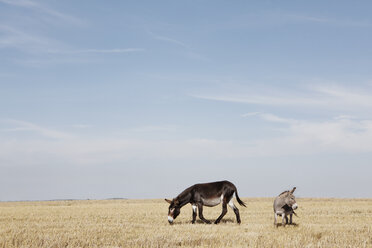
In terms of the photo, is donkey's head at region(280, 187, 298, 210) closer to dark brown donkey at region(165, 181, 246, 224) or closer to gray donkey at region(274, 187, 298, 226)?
gray donkey at region(274, 187, 298, 226)

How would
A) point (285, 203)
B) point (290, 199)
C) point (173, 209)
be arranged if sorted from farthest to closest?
point (173, 209), point (285, 203), point (290, 199)

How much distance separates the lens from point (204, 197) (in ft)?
67.1

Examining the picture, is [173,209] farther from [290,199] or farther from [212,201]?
[290,199]

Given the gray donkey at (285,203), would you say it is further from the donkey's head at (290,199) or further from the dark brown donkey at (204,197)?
the dark brown donkey at (204,197)

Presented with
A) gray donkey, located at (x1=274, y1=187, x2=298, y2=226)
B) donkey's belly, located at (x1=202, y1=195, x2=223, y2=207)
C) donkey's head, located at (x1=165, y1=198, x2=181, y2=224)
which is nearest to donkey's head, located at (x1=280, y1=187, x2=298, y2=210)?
gray donkey, located at (x1=274, y1=187, x2=298, y2=226)

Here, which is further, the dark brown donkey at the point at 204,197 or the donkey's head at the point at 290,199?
the dark brown donkey at the point at 204,197

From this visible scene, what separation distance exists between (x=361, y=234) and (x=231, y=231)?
15.8ft

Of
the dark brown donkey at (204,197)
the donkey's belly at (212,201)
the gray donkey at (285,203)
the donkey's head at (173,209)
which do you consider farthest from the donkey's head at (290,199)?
the donkey's head at (173,209)

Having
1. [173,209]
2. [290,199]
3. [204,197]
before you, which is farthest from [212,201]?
[290,199]

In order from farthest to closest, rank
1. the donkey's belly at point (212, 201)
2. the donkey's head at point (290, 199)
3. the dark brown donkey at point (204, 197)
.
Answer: the donkey's belly at point (212, 201)
the dark brown donkey at point (204, 197)
the donkey's head at point (290, 199)

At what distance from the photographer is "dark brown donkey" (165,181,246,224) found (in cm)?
2008

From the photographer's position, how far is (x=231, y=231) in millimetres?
16047

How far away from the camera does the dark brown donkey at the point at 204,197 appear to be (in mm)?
20078

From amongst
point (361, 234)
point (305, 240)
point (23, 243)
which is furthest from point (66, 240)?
point (361, 234)
